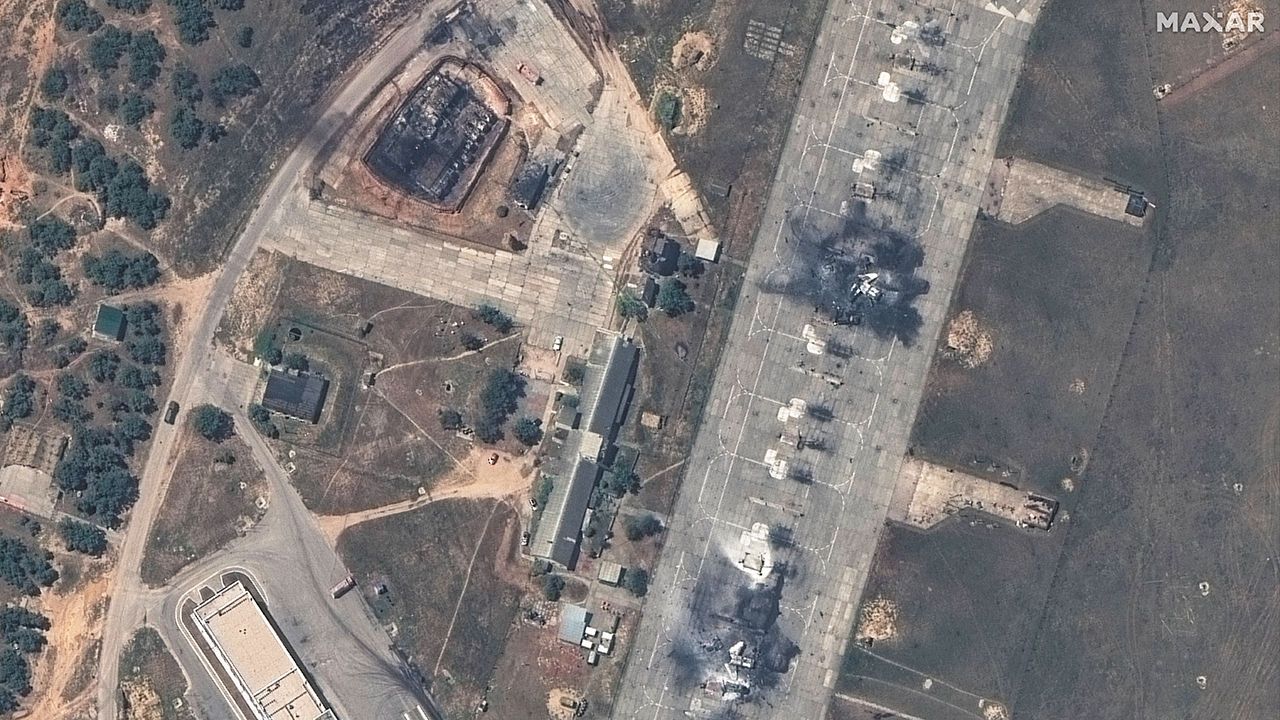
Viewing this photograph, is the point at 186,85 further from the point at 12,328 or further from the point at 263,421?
the point at 263,421

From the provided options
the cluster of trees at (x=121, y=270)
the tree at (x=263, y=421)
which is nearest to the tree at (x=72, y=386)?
the cluster of trees at (x=121, y=270)

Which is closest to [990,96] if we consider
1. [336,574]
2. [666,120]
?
[666,120]

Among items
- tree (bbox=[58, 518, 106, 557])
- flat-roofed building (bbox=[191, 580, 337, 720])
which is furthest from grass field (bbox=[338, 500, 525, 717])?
tree (bbox=[58, 518, 106, 557])

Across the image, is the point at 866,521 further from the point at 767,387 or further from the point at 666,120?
the point at 666,120

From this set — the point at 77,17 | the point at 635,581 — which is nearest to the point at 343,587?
the point at 635,581

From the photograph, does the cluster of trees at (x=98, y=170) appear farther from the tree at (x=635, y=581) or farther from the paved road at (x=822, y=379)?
the paved road at (x=822, y=379)

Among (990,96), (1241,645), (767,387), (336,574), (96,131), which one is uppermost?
(990,96)
